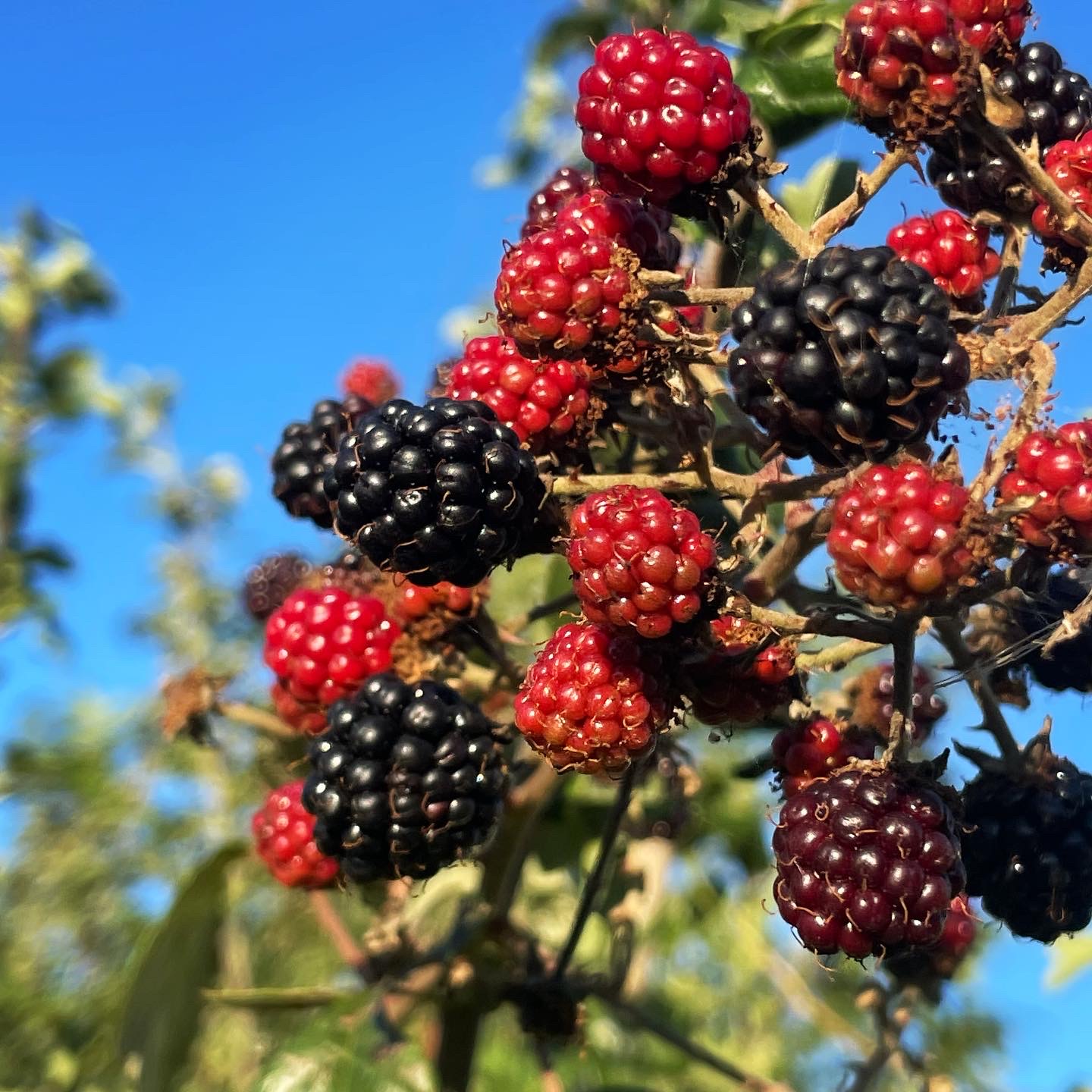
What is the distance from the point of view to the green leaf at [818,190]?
2.07 meters

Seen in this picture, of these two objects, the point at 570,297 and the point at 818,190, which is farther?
the point at 818,190

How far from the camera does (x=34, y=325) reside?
8070mm

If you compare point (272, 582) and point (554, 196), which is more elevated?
point (554, 196)

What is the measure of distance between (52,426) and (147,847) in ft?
10.7

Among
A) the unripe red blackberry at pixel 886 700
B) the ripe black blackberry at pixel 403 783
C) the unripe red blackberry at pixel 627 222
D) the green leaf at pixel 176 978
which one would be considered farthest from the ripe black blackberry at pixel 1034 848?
the green leaf at pixel 176 978

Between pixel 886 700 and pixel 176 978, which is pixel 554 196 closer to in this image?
pixel 886 700

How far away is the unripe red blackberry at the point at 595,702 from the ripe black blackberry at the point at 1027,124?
2.53ft

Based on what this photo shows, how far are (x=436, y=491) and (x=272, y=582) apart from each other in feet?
3.67

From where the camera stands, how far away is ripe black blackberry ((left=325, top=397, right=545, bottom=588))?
1.38m

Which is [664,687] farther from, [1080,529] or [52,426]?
[52,426]

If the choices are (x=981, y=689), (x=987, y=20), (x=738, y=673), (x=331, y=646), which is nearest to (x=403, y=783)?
(x=331, y=646)

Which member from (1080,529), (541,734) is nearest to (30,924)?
(541,734)

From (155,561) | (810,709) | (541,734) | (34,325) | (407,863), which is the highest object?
(34,325)

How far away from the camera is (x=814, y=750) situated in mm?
1475
